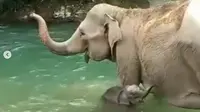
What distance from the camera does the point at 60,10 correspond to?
995 cm

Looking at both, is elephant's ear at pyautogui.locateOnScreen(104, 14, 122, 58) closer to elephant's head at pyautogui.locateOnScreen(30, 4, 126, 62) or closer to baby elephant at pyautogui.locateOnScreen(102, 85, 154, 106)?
elephant's head at pyautogui.locateOnScreen(30, 4, 126, 62)

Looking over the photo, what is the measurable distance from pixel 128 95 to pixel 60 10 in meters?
5.28

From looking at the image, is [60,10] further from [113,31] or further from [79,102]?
[113,31]

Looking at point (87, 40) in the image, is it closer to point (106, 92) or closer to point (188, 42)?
point (106, 92)

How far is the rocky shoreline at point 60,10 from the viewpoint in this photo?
962 centimetres

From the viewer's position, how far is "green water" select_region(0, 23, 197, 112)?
536 cm

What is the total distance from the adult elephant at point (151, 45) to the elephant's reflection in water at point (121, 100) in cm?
12

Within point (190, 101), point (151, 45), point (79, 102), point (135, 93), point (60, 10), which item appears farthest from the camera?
point (60, 10)

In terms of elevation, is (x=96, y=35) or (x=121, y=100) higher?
(x=96, y=35)

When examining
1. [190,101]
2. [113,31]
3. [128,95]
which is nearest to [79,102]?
[128,95]

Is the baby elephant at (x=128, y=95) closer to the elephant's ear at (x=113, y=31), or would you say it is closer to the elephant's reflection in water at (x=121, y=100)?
the elephant's reflection in water at (x=121, y=100)

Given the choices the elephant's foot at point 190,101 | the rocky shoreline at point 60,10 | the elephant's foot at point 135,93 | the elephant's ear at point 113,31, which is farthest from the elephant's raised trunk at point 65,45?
the rocky shoreline at point 60,10

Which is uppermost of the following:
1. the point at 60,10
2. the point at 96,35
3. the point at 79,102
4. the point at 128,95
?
the point at 60,10

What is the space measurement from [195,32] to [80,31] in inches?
53.6
